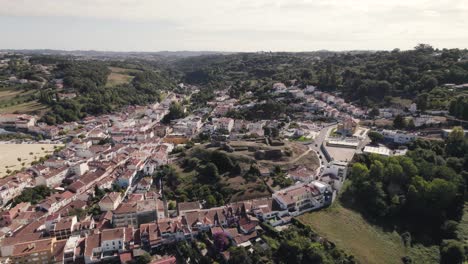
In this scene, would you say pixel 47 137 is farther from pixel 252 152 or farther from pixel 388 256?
pixel 388 256

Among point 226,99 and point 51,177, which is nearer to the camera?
point 51,177

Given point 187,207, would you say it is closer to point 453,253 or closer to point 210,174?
point 210,174

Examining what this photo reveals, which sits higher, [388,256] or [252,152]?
[252,152]

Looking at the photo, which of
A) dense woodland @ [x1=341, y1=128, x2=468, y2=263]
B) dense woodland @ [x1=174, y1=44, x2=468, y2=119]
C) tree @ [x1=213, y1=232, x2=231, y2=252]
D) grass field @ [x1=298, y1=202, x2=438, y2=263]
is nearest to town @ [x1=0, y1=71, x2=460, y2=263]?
tree @ [x1=213, y1=232, x2=231, y2=252]

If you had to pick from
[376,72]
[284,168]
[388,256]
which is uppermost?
[376,72]

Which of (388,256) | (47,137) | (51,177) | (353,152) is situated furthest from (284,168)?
(47,137)

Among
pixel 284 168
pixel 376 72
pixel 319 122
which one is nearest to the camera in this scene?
pixel 284 168
